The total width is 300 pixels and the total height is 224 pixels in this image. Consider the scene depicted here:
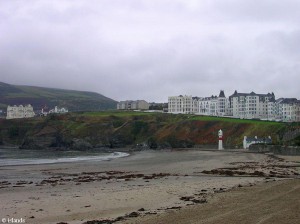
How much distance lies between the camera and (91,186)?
845 inches

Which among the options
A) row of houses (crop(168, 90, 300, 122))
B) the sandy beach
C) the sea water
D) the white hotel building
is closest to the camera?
the sandy beach

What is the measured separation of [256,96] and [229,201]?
12746 cm

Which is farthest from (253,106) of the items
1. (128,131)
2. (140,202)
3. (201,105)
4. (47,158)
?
(140,202)

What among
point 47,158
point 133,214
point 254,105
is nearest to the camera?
point 133,214

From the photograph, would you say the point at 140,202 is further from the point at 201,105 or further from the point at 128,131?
the point at 201,105

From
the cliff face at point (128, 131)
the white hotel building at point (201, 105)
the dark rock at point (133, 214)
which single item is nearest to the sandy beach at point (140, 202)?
the dark rock at point (133, 214)

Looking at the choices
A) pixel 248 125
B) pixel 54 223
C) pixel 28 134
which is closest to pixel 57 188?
pixel 54 223

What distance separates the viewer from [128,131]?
11325 cm

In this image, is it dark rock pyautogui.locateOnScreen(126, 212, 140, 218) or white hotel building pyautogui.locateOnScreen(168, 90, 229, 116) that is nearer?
dark rock pyautogui.locateOnScreen(126, 212, 140, 218)

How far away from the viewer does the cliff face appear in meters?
87.9

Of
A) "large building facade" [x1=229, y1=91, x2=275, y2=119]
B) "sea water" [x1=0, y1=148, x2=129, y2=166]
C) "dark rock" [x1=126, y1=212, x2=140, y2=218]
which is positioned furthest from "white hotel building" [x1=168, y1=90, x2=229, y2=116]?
"dark rock" [x1=126, y1=212, x2=140, y2=218]

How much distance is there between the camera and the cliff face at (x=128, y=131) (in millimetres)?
87938

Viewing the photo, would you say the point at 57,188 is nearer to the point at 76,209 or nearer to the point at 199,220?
the point at 76,209

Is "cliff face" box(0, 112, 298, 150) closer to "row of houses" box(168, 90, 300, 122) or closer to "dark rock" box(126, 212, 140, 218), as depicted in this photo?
"row of houses" box(168, 90, 300, 122)
